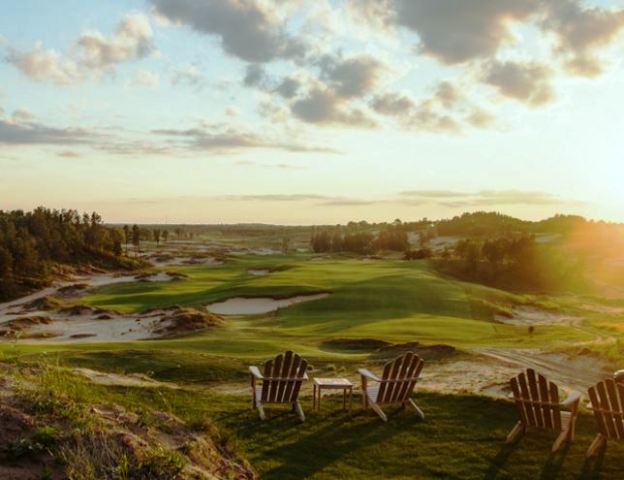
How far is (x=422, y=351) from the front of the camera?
20.8m

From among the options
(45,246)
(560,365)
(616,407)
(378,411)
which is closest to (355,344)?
(560,365)

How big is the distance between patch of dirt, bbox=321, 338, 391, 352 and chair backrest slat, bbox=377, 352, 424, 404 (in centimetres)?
1237

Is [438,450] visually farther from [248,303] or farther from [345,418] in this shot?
[248,303]

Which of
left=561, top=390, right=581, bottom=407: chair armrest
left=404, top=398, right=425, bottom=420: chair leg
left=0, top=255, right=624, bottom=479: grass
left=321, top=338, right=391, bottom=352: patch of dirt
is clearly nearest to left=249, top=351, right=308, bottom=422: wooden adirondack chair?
left=0, top=255, right=624, bottom=479: grass

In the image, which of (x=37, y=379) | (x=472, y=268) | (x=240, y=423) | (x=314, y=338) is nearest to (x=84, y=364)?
(x=240, y=423)

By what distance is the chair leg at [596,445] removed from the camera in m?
9.88

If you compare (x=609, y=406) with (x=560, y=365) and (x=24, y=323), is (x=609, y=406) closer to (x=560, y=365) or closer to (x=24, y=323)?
(x=560, y=365)

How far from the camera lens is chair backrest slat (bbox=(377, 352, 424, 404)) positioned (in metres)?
12.1

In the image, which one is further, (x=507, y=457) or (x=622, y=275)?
(x=622, y=275)

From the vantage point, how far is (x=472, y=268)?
218 ft

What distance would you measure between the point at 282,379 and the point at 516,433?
4226 millimetres

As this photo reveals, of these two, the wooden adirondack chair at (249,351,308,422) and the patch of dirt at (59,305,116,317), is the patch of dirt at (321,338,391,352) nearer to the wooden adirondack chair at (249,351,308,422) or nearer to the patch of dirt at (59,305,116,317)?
the wooden adirondack chair at (249,351,308,422)

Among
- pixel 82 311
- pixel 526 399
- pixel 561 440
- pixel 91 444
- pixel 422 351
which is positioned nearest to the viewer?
pixel 91 444

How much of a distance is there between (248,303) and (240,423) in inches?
1387
